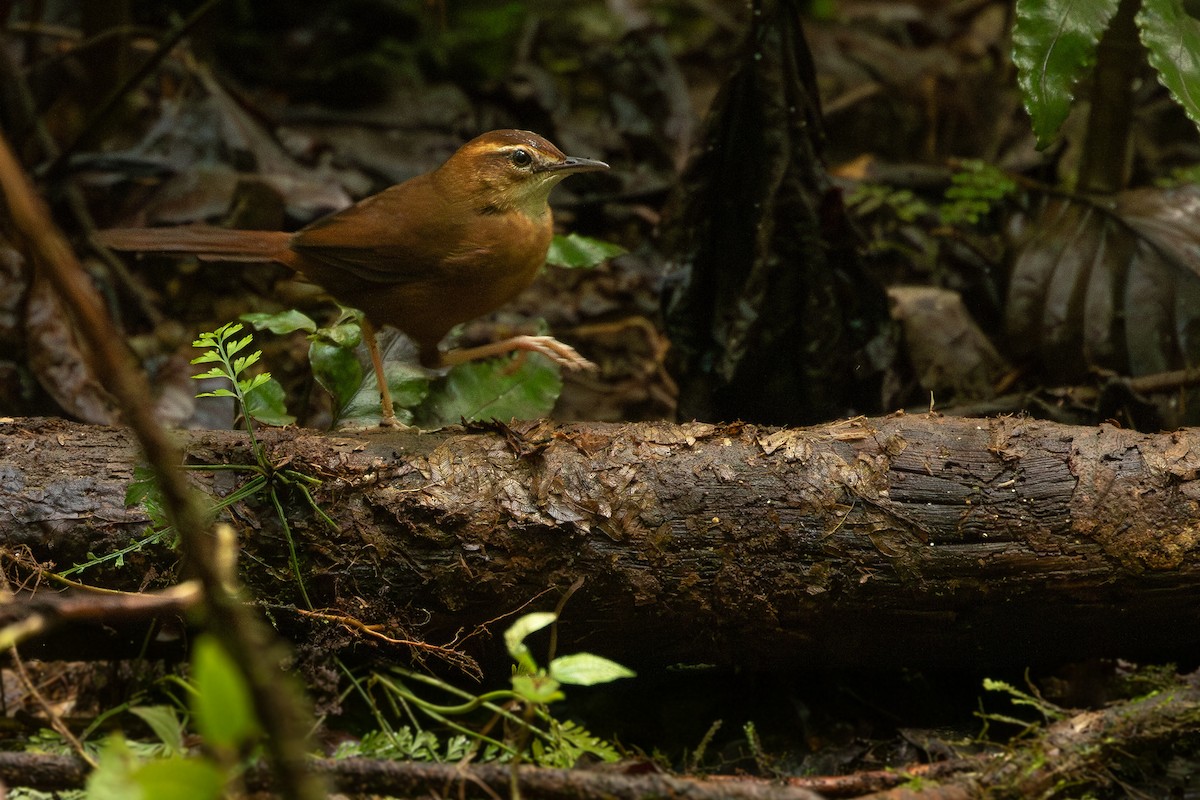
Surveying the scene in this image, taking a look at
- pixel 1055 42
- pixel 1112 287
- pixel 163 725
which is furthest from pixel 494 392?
pixel 1112 287

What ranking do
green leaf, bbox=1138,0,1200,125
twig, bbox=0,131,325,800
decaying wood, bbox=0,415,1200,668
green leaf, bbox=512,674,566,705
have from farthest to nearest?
1. green leaf, bbox=1138,0,1200,125
2. decaying wood, bbox=0,415,1200,668
3. green leaf, bbox=512,674,566,705
4. twig, bbox=0,131,325,800

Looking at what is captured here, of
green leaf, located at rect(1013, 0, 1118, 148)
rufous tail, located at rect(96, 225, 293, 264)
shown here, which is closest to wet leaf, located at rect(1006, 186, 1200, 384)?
green leaf, located at rect(1013, 0, 1118, 148)

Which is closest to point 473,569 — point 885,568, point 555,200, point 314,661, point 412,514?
point 412,514

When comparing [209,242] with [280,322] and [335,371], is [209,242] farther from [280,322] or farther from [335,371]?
[335,371]

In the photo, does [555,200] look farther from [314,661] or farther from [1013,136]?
[314,661]

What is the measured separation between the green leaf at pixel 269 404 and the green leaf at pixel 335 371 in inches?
8.4

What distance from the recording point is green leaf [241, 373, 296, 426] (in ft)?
10.4

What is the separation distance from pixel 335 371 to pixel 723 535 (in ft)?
4.97

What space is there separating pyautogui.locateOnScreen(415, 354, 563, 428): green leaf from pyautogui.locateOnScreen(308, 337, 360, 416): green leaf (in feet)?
0.81

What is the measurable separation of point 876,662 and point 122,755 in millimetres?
1992

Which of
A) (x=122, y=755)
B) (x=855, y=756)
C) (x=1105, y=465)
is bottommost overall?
(x=855, y=756)

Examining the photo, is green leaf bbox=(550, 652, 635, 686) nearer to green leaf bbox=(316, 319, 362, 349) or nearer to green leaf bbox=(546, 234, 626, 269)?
green leaf bbox=(316, 319, 362, 349)

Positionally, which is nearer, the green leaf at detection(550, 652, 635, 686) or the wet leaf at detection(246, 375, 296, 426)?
the green leaf at detection(550, 652, 635, 686)

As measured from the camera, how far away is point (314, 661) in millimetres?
2645
